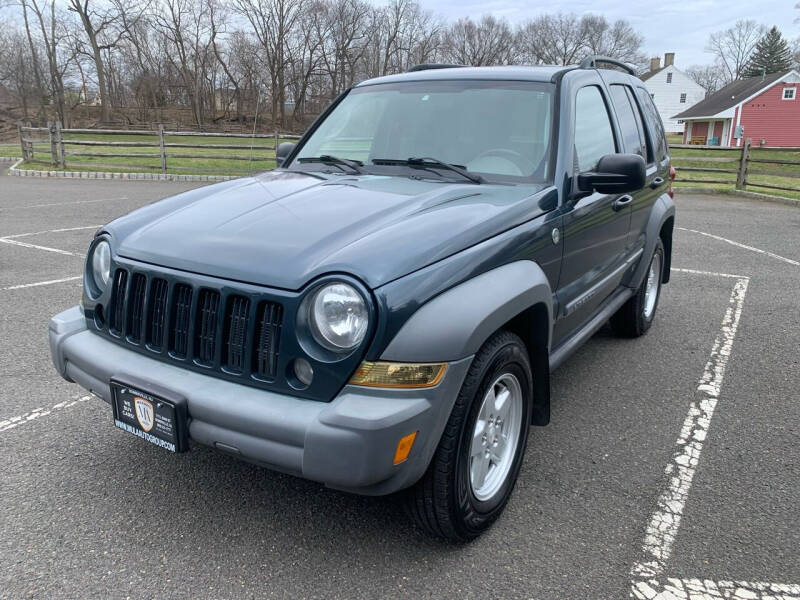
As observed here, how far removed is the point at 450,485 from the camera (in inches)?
88.1

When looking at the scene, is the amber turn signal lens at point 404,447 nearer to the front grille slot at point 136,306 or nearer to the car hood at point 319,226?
the car hood at point 319,226

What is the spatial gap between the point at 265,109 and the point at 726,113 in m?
36.7

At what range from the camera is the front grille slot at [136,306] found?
2463mm

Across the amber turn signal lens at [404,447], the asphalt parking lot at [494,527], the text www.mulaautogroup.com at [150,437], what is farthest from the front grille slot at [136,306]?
the amber turn signal lens at [404,447]

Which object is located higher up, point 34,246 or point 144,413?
point 144,413

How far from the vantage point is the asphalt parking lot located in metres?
2.26

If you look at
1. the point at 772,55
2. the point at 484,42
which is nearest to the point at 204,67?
the point at 484,42

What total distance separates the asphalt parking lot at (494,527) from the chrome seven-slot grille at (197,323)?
74 centimetres

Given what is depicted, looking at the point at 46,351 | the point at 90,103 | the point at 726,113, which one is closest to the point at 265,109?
the point at 90,103

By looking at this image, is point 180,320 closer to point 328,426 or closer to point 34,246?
point 328,426

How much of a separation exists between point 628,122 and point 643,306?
1.45 m

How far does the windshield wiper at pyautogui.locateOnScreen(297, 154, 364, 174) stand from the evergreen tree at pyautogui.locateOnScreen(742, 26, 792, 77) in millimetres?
81177

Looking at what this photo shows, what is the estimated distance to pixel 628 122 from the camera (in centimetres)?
420

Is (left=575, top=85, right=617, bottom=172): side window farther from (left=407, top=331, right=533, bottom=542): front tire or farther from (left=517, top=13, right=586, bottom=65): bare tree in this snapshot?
(left=517, top=13, right=586, bottom=65): bare tree
